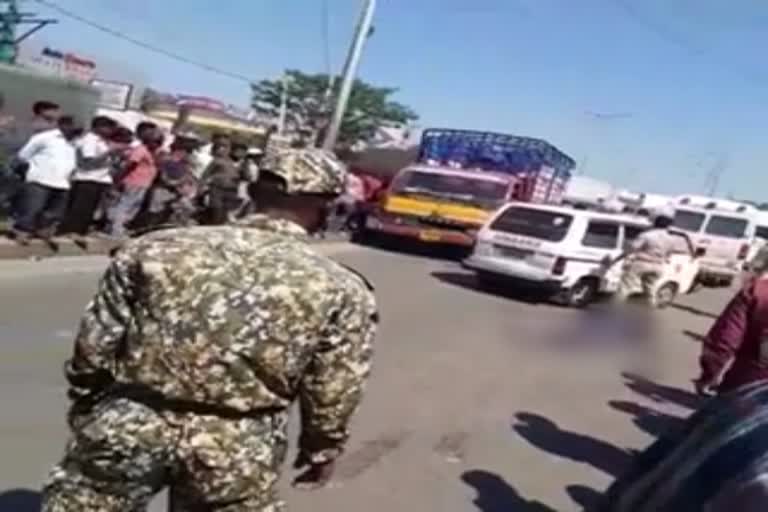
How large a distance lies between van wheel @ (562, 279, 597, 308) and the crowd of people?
4909mm

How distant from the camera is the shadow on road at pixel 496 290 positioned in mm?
14797

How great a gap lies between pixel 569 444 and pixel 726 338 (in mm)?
2277

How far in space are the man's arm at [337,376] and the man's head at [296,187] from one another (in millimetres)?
237

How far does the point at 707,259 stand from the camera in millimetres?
22594

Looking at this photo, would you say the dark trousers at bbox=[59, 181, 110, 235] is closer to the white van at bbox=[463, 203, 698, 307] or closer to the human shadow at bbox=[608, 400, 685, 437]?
the white van at bbox=[463, 203, 698, 307]

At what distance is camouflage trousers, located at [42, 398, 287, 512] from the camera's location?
2.29 metres

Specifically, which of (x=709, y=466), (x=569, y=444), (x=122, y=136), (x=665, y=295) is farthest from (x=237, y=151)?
(x=709, y=466)

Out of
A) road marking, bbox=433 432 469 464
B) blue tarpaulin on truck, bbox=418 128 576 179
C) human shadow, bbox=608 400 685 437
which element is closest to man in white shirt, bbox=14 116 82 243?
road marking, bbox=433 432 469 464

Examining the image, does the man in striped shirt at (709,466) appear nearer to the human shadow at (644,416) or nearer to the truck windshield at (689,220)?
the human shadow at (644,416)

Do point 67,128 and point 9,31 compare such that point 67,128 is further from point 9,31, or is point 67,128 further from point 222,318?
point 9,31

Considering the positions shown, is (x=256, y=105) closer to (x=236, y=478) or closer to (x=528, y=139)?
(x=528, y=139)

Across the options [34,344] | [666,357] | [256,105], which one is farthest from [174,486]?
[256,105]

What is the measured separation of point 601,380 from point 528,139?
571 inches

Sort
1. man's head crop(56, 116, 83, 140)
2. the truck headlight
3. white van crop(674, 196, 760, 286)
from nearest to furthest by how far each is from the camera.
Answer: man's head crop(56, 116, 83, 140)
the truck headlight
white van crop(674, 196, 760, 286)
